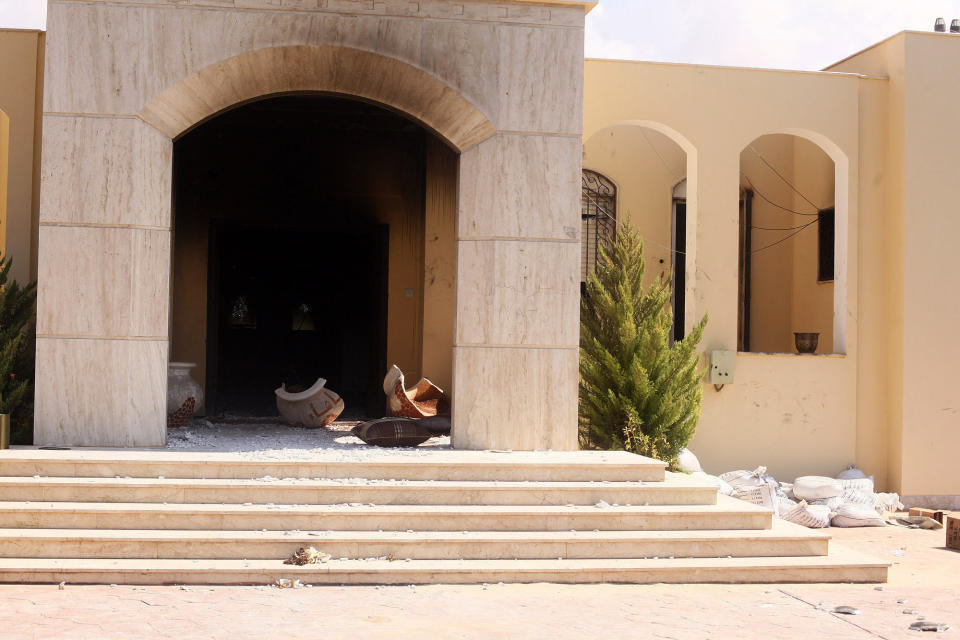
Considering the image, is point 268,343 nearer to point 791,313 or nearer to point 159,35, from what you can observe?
point 159,35

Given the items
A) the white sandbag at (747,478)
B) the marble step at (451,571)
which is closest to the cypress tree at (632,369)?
the white sandbag at (747,478)

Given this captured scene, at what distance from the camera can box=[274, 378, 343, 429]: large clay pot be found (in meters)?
9.46

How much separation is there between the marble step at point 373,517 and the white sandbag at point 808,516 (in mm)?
2180

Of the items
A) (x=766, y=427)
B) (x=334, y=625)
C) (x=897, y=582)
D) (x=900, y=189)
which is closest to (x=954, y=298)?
(x=900, y=189)

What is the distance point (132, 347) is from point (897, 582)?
580 centimetres

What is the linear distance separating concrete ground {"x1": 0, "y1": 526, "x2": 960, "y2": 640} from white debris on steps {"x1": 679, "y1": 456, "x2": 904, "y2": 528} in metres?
2.54

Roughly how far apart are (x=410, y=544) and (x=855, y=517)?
16.5 ft

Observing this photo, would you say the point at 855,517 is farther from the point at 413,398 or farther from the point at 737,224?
the point at 413,398

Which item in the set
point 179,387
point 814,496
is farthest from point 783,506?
point 179,387

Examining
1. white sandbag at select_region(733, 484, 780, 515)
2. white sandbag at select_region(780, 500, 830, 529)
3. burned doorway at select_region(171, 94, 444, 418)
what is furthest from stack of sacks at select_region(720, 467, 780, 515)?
burned doorway at select_region(171, 94, 444, 418)

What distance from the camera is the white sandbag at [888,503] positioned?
9941 mm

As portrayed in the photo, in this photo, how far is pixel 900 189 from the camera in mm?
10539

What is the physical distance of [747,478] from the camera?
9.46 m

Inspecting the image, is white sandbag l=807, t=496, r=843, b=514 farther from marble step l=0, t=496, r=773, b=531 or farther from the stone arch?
the stone arch
